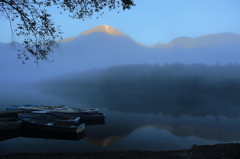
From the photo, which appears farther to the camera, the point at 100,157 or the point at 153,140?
the point at 153,140

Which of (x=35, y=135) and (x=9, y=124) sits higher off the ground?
(x=9, y=124)

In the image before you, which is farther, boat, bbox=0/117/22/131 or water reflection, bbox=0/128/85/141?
boat, bbox=0/117/22/131

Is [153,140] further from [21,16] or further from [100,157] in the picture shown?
[21,16]

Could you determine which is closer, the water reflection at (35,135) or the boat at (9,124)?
the water reflection at (35,135)

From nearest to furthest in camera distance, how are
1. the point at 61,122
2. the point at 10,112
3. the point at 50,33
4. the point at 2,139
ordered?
the point at 50,33, the point at 2,139, the point at 61,122, the point at 10,112

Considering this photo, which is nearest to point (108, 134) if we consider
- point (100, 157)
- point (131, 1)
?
point (100, 157)

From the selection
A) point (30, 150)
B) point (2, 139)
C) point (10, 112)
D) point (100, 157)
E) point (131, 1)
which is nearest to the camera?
point (131, 1)

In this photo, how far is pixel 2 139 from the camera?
643 inches

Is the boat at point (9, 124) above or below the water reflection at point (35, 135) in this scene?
above

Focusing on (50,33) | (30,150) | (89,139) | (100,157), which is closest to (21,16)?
(50,33)

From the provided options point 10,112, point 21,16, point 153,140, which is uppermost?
point 21,16

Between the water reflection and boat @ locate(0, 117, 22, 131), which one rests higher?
boat @ locate(0, 117, 22, 131)

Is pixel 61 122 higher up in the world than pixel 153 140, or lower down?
higher up

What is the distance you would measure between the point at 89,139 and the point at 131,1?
1403 centimetres
